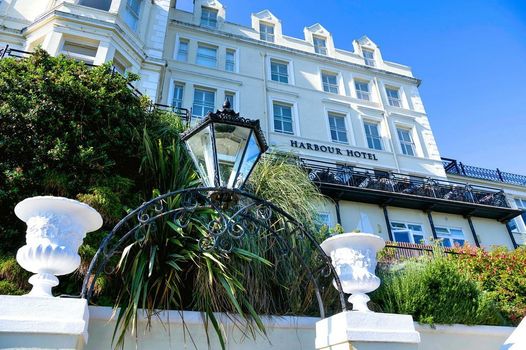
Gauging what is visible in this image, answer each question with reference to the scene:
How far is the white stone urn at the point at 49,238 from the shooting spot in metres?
2.37

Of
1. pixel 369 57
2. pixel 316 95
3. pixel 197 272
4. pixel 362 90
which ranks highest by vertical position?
pixel 369 57

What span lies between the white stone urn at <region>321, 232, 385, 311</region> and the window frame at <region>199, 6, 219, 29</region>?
618 inches

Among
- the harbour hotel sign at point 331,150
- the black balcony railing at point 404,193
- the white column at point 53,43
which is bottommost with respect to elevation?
the black balcony railing at point 404,193

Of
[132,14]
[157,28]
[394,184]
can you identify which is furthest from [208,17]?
[394,184]

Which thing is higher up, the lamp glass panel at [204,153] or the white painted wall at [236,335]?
the lamp glass panel at [204,153]

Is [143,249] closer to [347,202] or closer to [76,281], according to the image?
[76,281]

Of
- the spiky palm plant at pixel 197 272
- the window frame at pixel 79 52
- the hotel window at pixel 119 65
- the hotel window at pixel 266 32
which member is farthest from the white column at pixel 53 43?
the hotel window at pixel 266 32

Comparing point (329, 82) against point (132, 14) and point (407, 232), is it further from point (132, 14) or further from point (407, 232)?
point (132, 14)

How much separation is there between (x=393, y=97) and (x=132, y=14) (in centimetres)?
1278

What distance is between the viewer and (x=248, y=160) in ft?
10.3

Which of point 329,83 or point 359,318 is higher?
point 329,83

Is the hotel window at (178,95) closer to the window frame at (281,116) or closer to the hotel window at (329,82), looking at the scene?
the window frame at (281,116)

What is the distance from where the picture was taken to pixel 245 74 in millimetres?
15406

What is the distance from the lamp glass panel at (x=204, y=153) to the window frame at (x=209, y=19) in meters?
15.0
